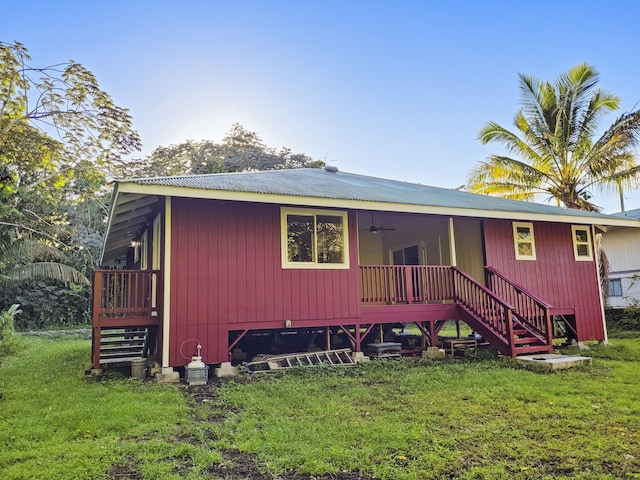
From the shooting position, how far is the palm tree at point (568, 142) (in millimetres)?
16406

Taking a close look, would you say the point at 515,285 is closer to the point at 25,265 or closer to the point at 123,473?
the point at 123,473

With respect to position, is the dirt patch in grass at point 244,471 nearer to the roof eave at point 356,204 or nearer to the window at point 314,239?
the roof eave at point 356,204

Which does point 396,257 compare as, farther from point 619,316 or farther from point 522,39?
point 619,316

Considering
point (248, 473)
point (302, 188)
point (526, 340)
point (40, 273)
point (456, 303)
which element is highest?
point (302, 188)

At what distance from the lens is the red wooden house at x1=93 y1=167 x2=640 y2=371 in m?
7.97

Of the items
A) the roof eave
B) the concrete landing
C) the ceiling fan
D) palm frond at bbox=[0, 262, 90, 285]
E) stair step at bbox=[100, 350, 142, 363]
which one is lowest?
the concrete landing

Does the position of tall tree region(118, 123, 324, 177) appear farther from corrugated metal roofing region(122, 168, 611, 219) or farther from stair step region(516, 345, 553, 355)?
stair step region(516, 345, 553, 355)

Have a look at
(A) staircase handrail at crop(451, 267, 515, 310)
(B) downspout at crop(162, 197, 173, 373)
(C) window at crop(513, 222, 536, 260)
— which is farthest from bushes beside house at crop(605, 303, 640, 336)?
(B) downspout at crop(162, 197, 173, 373)

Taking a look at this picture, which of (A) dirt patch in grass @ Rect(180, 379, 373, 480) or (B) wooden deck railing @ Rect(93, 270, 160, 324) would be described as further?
(B) wooden deck railing @ Rect(93, 270, 160, 324)

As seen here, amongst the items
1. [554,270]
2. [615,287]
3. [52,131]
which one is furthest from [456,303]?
[615,287]

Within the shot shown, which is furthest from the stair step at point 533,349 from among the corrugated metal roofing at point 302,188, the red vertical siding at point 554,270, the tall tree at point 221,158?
the tall tree at point 221,158

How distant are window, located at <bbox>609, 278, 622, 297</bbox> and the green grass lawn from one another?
15.9m

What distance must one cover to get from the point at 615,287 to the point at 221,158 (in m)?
22.3

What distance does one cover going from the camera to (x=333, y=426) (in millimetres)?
4715
